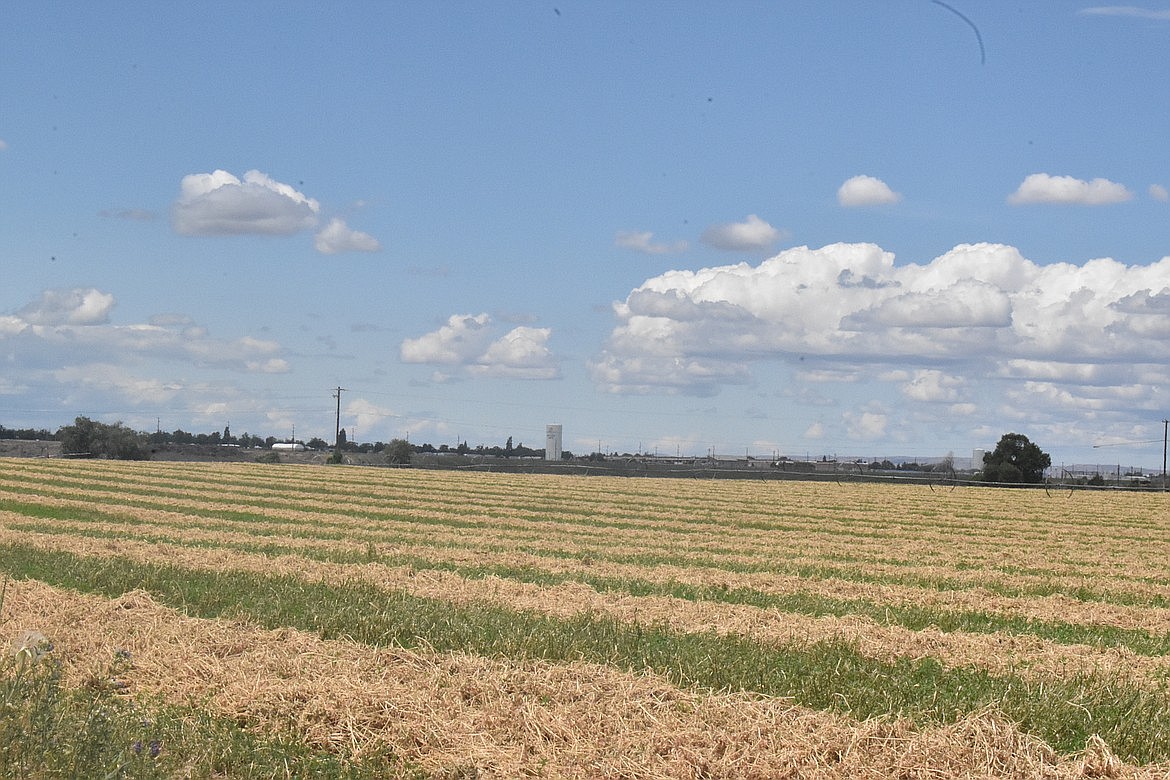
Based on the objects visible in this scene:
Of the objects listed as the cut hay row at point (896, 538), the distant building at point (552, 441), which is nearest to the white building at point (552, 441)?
the distant building at point (552, 441)

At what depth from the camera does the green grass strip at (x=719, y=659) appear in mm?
8711

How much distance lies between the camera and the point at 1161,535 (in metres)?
35.1

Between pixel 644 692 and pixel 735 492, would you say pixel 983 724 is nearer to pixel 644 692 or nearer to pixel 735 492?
pixel 644 692

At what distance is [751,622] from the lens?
13.1 meters

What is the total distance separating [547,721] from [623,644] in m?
3.20

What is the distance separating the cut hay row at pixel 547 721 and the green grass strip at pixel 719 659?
622mm

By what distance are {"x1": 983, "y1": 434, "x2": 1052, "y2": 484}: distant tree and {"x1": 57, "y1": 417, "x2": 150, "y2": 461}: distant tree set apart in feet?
250

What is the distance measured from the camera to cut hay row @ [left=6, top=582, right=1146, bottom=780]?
7.30 metres

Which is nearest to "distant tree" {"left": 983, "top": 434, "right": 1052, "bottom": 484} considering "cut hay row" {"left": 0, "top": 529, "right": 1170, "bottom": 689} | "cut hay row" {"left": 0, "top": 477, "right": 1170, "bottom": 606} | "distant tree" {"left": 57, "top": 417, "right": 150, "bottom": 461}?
"cut hay row" {"left": 0, "top": 477, "right": 1170, "bottom": 606}

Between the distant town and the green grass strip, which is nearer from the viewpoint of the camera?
the green grass strip

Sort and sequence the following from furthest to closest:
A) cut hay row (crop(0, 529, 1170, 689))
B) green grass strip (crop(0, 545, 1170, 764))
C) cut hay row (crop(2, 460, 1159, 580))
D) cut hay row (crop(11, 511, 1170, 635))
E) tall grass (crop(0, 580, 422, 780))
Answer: cut hay row (crop(2, 460, 1159, 580)), cut hay row (crop(11, 511, 1170, 635)), cut hay row (crop(0, 529, 1170, 689)), green grass strip (crop(0, 545, 1170, 764)), tall grass (crop(0, 580, 422, 780))

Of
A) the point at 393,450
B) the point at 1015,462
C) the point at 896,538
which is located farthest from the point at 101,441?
the point at 896,538

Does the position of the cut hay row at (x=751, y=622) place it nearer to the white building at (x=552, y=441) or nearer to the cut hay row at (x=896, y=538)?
the cut hay row at (x=896, y=538)

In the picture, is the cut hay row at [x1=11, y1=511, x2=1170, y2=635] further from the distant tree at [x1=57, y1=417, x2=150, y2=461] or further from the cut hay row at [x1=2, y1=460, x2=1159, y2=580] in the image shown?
the distant tree at [x1=57, y1=417, x2=150, y2=461]
